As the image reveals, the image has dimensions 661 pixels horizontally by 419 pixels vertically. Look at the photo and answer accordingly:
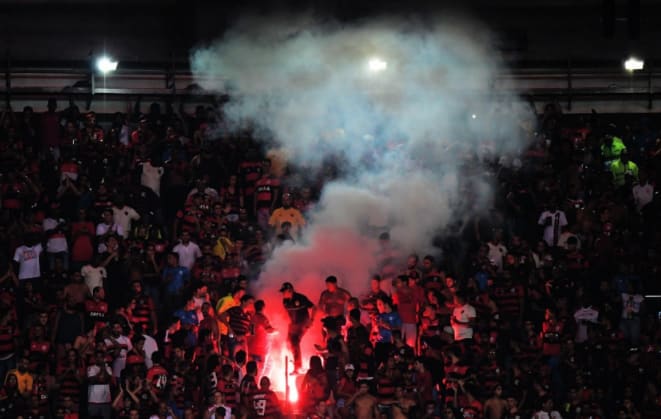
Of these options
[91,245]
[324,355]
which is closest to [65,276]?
[91,245]

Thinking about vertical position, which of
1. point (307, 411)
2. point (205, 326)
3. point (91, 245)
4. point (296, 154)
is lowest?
point (307, 411)

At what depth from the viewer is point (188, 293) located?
2047 centimetres

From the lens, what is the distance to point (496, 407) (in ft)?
61.8

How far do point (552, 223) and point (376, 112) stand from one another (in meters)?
3.92

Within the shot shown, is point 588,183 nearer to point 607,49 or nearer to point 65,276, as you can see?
point 607,49

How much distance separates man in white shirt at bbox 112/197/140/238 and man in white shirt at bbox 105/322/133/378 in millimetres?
2522

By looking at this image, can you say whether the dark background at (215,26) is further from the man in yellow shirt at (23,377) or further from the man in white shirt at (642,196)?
the man in yellow shirt at (23,377)

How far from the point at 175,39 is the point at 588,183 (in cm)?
795

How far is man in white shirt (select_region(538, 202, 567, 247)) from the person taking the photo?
2206cm

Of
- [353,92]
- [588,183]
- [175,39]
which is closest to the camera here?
[588,183]

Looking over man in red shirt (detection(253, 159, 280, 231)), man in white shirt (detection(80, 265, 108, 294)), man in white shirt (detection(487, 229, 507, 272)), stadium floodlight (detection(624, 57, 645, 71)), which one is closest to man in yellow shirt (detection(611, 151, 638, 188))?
man in white shirt (detection(487, 229, 507, 272))

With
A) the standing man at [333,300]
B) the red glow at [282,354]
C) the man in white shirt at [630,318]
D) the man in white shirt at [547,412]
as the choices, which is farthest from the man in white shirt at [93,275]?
the man in white shirt at [630,318]

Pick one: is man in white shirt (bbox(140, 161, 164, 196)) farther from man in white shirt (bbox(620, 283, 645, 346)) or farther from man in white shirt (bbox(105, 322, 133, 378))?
man in white shirt (bbox(620, 283, 645, 346))

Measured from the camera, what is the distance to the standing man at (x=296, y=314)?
1968 centimetres
